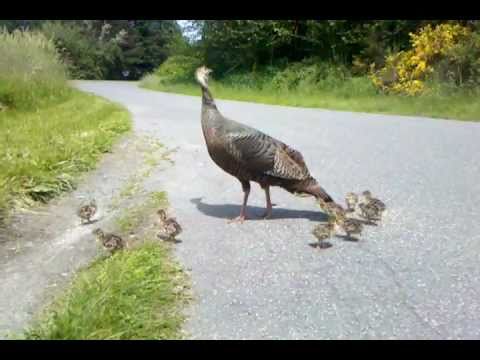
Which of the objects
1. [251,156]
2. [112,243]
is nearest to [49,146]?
[251,156]

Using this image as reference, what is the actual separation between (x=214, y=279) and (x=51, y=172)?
380cm

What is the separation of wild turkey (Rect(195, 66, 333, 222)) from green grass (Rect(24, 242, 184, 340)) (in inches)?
56.4

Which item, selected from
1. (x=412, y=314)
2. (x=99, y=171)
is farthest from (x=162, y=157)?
(x=412, y=314)

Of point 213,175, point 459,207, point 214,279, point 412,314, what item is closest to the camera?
point 412,314

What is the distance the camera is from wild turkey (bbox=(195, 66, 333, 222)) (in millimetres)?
5910

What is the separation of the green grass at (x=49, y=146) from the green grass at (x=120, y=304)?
2303 millimetres

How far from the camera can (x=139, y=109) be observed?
17641 mm

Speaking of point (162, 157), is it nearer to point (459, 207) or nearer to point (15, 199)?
point (15, 199)

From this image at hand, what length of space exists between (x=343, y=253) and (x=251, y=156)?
53.0 inches

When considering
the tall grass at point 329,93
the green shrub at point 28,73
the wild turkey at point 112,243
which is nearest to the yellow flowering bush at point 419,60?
the tall grass at point 329,93

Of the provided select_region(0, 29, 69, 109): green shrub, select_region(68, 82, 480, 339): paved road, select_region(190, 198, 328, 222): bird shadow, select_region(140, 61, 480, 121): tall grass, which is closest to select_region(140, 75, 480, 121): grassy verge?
select_region(140, 61, 480, 121): tall grass

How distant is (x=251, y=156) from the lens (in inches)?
233
